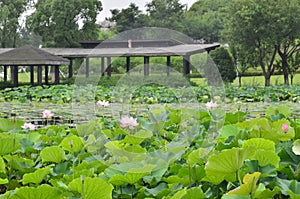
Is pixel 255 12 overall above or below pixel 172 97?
above

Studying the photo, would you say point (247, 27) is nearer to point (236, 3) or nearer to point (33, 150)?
point (236, 3)

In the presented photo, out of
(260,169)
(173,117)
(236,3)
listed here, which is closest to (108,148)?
(260,169)

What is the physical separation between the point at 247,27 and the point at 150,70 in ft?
58.6

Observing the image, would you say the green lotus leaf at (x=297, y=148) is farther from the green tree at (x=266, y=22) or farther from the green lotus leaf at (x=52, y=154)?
the green tree at (x=266, y=22)

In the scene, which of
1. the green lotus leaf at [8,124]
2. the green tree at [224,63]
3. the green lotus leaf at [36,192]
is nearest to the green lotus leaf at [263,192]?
the green lotus leaf at [36,192]

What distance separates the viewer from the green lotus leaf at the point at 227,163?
995mm

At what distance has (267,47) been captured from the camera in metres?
22.5

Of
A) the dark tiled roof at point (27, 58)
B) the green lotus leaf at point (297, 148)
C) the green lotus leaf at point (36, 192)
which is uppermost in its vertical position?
the dark tiled roof at point (27, 58)

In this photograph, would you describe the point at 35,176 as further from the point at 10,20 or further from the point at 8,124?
the point at 10,20

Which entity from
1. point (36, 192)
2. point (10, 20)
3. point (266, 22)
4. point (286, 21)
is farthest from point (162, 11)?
point (10, 20)

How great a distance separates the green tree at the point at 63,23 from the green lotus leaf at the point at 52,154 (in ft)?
76.8

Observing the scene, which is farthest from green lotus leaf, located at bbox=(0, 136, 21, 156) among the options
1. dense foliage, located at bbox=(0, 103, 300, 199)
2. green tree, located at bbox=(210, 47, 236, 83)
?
green tree, located at bbox=(210, 47, 236, 83)

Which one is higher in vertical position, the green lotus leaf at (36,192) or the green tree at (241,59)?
the green tree at (241,59)

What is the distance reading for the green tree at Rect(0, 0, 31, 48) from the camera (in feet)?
101
